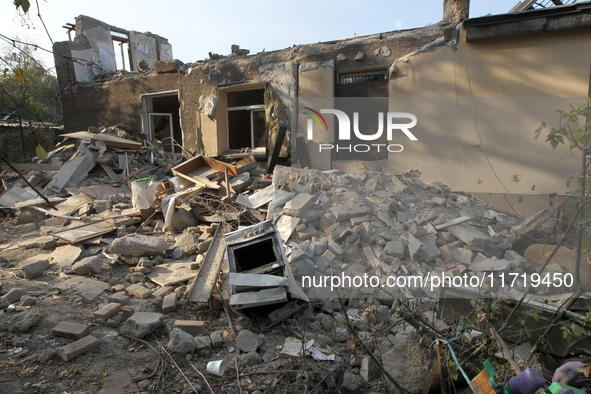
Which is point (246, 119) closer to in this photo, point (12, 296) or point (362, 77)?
point (362, 77)

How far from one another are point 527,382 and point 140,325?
2919 millimetres

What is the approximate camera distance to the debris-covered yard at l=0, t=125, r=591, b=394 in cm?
211

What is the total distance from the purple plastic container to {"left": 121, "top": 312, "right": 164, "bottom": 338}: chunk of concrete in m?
2.82

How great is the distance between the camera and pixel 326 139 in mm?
8438

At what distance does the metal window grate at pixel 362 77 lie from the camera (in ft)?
26.0

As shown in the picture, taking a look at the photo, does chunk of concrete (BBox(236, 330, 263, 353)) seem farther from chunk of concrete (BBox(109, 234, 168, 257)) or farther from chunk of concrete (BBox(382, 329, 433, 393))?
chunk of concrete (BBox(109, 234, 168, 257))

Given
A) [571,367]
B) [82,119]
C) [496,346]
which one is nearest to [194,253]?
[496,346]

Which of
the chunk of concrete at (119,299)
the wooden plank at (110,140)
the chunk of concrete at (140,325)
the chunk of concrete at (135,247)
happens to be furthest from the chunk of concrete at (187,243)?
the wooden plank at (110,140)

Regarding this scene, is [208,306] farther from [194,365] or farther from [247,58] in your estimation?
[247,58]

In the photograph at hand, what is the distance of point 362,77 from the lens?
8.10 metres

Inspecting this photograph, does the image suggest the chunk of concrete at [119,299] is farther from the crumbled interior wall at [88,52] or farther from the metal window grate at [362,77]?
the crumbled interior wall at [88,52]

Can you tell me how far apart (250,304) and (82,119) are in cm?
1288

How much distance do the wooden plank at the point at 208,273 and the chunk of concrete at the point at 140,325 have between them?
0.52m

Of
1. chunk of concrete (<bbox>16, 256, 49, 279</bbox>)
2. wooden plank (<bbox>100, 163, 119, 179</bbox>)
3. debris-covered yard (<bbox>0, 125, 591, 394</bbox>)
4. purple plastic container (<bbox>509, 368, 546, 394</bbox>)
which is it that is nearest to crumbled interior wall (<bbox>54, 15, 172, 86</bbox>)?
wooden plank (<bbox>100, 163, 119, 179</bbox>)
